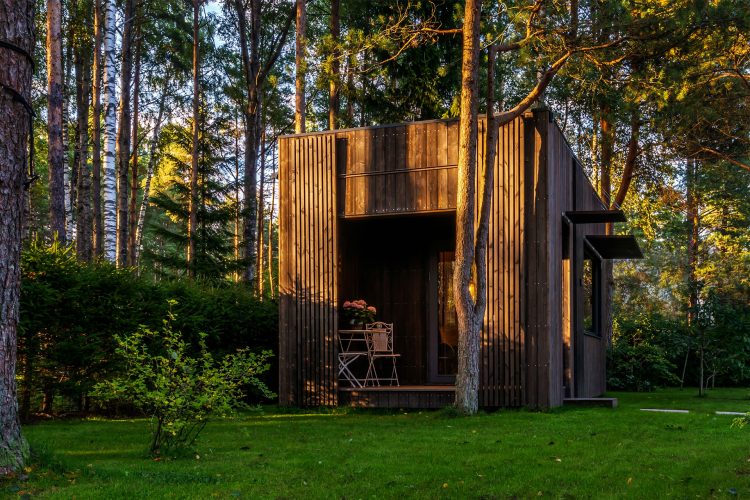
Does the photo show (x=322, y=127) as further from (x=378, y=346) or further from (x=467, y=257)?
(x=467, y=257)

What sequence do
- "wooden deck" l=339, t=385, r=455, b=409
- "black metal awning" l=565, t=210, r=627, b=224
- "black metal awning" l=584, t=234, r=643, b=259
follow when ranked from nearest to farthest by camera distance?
"wooden deck" l=339, t=385, r=455, b=409 < "black metal awning" l=565, t=210, r=627, b=224 < "black metal awning" l=584, t=234, r=643, b=259

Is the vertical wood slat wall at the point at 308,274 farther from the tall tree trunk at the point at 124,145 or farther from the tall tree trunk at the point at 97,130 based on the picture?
the tall tree trunk at the point at 124,145

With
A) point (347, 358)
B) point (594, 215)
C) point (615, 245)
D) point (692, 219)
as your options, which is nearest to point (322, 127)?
point (692, 219)

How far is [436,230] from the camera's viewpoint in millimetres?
13594

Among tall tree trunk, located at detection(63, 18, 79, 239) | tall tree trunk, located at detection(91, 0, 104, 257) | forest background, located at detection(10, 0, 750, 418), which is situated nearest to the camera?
forest background, located at detection(10, 0, 750, 418)

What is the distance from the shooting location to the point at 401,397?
38.0ft

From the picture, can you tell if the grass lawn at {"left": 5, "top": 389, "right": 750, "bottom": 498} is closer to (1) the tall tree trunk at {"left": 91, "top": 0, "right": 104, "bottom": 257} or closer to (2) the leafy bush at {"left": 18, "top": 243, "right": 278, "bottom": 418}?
(2) the leafy bush at {"left": 18, "top": 243, "right": 278, "bottom": 418}

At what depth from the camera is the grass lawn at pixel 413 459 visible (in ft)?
18.4

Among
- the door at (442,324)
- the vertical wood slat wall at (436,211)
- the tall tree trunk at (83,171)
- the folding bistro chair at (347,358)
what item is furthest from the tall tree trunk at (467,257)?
the tall tree trunk at (83,171)

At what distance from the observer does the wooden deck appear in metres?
11.4

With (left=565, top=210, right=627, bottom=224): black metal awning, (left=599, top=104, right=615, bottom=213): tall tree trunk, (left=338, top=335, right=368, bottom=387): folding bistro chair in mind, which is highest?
(left=599, top=104, right=615, bottom=213): tall tree trunk

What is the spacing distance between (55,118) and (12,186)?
28.4ft

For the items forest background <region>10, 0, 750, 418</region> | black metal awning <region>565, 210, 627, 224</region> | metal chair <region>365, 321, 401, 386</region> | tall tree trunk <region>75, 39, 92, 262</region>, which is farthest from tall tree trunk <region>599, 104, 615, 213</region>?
tall tree trunk <region>75, 39, 92, 262</region>

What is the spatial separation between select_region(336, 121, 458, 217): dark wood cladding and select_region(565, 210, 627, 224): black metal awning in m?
2.13
